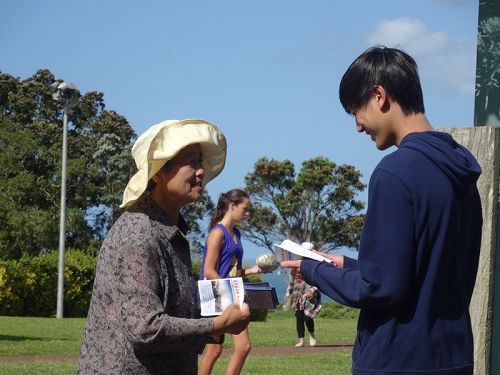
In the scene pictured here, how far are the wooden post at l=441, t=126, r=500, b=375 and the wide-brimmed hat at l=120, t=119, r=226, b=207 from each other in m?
1.20

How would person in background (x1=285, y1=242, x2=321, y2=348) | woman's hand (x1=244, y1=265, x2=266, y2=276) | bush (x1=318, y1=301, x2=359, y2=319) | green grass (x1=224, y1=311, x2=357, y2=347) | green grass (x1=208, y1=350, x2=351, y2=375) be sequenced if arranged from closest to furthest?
woman's hand (x1=244, y1=265, x2=266, y2=276), green grass (x1=208, y1=350, x2=351, y2=375), person in background (x1=285, y1=242, x2=321, y2=348), green grass (x1=224, y1=311, x2=357, y2=347), bush (x1=318, y1=301, x2=359, y2=319)

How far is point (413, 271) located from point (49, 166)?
44717 millimetres

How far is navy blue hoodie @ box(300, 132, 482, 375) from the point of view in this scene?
3.24 meters

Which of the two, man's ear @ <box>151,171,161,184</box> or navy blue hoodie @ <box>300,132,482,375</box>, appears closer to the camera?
navy blue hoodie @ <box>300,132,482,375</box>

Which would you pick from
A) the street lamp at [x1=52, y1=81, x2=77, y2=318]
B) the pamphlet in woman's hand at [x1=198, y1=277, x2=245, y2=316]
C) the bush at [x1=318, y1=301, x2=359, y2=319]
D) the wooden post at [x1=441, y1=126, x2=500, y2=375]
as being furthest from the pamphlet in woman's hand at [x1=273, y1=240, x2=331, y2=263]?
the bush at [x1=318, y1=301, x2=359, y2=319]

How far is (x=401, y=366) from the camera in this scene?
3244mm

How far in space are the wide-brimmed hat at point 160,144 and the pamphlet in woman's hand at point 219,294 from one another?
1.40 feet

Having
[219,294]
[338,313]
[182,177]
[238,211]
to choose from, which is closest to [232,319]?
[219,294]

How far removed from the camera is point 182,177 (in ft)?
13.4

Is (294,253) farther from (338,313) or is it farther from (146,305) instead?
(338,313)

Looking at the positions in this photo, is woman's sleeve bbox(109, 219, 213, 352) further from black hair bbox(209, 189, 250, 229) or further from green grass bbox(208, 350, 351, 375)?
green grass bbox(208, 350, 351, 375)

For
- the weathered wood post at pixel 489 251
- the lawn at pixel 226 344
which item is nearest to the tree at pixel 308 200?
the lawn at pixel 226 344

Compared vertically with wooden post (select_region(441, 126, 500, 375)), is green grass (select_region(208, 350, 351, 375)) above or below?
below

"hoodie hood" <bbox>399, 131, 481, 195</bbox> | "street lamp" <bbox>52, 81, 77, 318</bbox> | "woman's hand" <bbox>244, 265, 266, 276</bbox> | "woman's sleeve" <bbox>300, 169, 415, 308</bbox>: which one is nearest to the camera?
"woman's sleeve" <bbox>300, 169, 415, 308</bbox>
